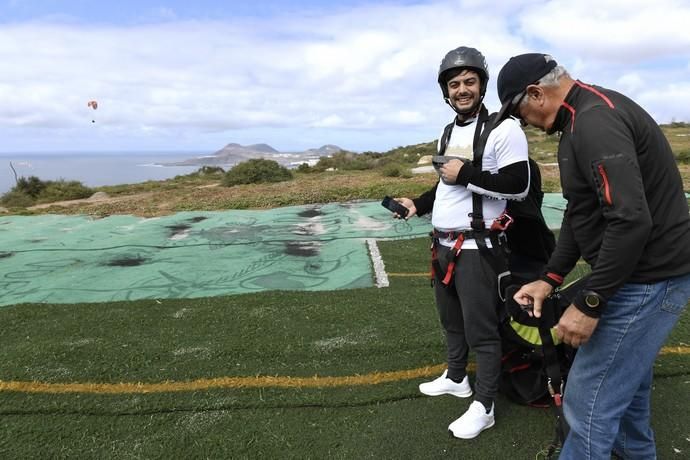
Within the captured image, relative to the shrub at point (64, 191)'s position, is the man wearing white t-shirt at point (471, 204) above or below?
above

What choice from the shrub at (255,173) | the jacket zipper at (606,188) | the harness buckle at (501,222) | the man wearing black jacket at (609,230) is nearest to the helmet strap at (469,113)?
the harness buckle at (501,222)

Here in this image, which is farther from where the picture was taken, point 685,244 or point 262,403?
point 262,403

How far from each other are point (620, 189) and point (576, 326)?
0.50 meters

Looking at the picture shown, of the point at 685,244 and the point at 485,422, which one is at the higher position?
the point at 685,244

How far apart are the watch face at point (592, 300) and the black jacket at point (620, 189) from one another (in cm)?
2

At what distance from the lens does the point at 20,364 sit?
3477 millimetres

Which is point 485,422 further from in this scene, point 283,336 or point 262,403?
point 283,336

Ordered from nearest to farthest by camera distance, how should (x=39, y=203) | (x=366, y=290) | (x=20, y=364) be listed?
(x=20, y=364) → (x=366, y=290) → (x=39, y=203)

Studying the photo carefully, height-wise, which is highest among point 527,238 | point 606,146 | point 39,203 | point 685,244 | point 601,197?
point 606,146

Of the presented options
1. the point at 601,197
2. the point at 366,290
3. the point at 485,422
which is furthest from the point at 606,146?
the point at 366,290

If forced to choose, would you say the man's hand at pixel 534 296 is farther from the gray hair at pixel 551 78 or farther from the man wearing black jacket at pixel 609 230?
the gray hair at pixel 551 78

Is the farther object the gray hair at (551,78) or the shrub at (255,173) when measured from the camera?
the shrub at (255,173)

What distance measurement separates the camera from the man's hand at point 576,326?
161cm

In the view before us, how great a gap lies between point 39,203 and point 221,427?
1711 cm
